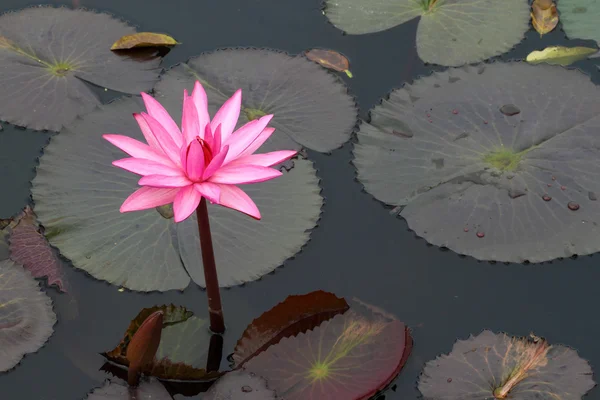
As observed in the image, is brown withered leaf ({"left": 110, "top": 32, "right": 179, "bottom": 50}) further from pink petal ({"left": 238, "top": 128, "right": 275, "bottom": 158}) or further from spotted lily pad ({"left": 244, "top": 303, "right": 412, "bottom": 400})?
spotted lily pad ({"left": 244, "top": 303, "right": 412, "bottom": 400})

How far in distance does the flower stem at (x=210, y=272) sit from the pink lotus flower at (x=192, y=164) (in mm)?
121

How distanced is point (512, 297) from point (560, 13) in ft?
6.64

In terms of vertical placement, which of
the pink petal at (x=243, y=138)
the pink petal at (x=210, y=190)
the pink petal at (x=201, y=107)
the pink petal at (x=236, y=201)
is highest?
the pink petal at (x=201, y=107)

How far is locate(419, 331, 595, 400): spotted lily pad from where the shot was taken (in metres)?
2.70

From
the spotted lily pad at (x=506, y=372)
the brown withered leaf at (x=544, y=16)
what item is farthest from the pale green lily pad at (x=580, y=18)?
the spotted lily pad at (x=506, y=372)

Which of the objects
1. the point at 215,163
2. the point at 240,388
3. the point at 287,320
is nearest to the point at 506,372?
the point at 287,320

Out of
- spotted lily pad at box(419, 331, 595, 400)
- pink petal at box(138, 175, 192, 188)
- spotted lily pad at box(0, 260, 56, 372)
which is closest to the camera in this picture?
pink petal at box(138, 175, 192, 188)

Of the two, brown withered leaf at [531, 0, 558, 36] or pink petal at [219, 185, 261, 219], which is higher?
brown withered leaf at [531, 0, 558, 36]

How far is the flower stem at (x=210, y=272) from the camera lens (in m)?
2.50

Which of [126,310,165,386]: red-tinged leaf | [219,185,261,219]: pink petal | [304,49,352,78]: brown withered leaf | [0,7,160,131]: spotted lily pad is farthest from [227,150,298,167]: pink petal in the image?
[304,49,352,78]: brown withered leaf

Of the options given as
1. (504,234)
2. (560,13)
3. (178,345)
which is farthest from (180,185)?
(560,13)

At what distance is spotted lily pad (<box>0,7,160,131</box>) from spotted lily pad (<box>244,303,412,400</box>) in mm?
1707

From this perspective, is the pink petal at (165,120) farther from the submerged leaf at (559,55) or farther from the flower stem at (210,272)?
the submerged leaf at (559,55)

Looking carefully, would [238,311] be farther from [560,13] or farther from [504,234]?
[560,13]
